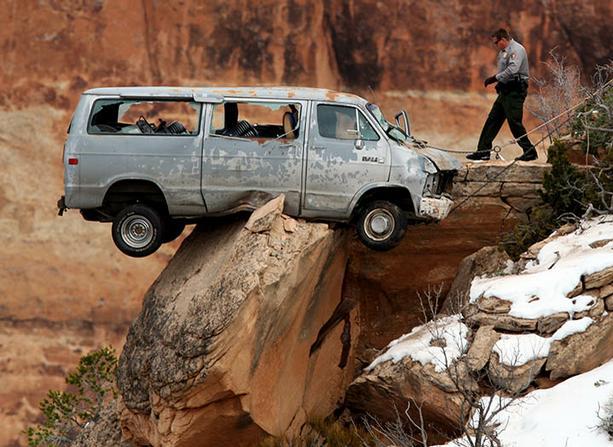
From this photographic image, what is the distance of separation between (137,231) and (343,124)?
289 centimetres

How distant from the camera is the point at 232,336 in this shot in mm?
19844

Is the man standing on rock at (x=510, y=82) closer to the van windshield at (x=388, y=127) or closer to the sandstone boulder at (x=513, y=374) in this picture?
the van windshield at (x=388, y=127)

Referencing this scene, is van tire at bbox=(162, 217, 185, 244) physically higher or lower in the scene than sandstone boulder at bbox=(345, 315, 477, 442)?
higher

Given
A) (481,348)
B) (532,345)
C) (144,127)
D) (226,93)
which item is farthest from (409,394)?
(144,127)

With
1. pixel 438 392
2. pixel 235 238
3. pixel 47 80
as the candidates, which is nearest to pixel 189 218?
pixel 235 238

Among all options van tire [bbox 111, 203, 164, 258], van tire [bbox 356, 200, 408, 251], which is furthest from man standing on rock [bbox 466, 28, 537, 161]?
van tire [bbox 111, 203, 164, 258]

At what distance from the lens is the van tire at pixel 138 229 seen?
68.4 ft

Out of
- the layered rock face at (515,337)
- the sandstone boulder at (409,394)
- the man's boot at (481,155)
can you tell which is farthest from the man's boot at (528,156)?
the sandstone boulder at (409,394)

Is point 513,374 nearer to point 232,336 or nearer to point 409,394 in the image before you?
point 409,394

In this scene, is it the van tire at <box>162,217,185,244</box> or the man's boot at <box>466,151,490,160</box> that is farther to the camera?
the man's boot at <box>466,151,490,160</box>

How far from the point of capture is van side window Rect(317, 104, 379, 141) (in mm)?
20750

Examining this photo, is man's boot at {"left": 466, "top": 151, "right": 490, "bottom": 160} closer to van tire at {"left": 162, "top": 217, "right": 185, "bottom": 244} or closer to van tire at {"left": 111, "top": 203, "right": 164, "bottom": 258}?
van tire at {"left": 162, "top": 217, "right": 185, "bottom": 244}

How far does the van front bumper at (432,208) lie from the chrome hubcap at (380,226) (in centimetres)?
40

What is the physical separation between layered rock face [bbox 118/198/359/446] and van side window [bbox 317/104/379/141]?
3.67ft
